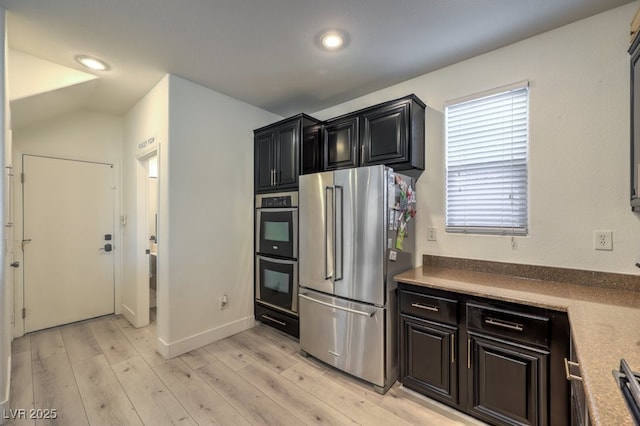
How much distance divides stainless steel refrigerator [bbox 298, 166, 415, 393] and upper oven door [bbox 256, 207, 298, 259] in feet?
0.96

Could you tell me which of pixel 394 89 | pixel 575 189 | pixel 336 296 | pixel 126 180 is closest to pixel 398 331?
pixel 336 296

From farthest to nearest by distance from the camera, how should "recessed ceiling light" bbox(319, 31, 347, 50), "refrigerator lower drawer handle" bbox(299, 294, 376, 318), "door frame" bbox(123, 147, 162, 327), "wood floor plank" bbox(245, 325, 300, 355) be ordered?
"door frame" bbox(123, 147, 162, 327) → "wood floor plank" bbox(245, 325, 300, 355) → "refrigerator lower drawer handle" bbox(299, 294, 376, 318) → "recessed ceiling light" bbox(319, 31, 347, 50)

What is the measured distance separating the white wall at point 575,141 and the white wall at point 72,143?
4.29 meters

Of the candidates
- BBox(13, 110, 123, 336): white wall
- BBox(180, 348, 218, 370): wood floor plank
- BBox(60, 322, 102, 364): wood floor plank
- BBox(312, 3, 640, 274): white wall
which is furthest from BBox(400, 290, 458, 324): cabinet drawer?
BBox(13, 110, 123, 336): white wall

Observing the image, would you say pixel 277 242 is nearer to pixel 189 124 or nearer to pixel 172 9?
pixel 189 124

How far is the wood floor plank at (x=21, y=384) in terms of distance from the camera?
1839 mm

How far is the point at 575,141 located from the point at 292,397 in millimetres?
2755

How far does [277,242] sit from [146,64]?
81.4 inches

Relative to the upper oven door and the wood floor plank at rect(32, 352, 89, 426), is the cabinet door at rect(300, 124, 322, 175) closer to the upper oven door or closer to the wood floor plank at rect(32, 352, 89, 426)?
the upper oven door

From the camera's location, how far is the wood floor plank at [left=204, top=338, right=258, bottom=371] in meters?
2.48

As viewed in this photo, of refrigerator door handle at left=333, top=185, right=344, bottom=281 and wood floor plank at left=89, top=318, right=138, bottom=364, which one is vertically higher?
refrigerator door handle at left=333, top=185, right=344, bottom=281

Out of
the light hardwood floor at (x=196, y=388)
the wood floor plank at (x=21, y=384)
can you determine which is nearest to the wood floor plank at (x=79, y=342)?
the light hardwood floor at (x=196, y=388)

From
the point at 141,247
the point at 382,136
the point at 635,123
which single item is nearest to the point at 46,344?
A: the point at 141,247

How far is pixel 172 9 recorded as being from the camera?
1.75 meters
